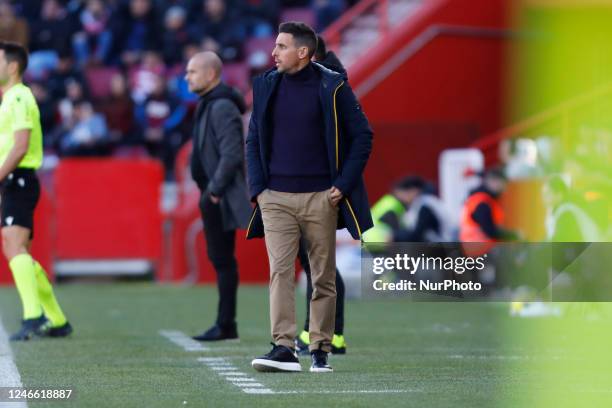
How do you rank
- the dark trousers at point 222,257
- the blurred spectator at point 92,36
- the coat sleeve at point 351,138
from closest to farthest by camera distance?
the coat sleeve at point 351,138
the dark trousers at point 222,257
the blurred spectator at point 92,36

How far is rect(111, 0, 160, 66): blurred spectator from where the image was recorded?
898 inches

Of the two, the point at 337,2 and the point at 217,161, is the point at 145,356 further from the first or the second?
the point at 337,2

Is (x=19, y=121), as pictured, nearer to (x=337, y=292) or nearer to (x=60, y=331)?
(x=60, y=331)

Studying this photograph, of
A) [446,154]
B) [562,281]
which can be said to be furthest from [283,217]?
[446,154]

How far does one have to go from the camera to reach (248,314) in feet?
44.7

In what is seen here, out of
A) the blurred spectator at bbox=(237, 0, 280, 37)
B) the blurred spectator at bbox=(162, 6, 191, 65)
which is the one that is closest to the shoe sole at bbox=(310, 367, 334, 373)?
the blurred spectator at bbox=(237, 0, 280, 37)

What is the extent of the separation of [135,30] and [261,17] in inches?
74.8

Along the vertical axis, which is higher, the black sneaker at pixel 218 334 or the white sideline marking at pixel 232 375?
the black sneaker at pixel 218 334

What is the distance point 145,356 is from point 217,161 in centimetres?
167

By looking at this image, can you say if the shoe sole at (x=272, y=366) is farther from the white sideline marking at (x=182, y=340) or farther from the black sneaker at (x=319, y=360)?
the white sideline marking at (x=182, y=340)

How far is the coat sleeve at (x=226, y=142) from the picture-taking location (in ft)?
33.6

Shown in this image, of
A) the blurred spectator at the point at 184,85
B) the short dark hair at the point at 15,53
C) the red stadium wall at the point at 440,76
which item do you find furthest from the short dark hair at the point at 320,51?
the blurred spectator at the point at 184,85

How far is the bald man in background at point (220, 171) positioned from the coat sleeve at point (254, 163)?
192cm

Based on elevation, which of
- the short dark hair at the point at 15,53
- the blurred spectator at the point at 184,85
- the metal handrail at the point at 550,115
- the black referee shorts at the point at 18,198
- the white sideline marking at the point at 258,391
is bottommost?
the white sideline marking at the point at 258,391
